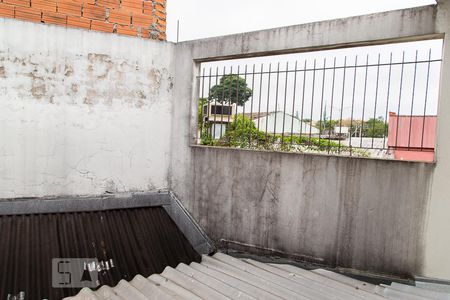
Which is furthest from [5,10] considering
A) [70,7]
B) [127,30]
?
[127,30]

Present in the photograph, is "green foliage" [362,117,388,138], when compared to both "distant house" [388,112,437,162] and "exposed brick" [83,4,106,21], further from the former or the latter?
"exposed brick" [83,4,106,21]

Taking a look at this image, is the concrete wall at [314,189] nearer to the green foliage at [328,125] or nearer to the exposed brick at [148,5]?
the green foliage at [328,125]

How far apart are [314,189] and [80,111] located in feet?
10.8

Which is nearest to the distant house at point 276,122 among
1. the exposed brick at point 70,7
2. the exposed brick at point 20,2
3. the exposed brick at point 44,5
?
the exposed brick at point 70,7

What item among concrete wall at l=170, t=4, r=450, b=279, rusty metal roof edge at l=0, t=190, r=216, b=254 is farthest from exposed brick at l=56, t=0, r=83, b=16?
rusty metal roof edge at l=0, t=190, r=216, b=254

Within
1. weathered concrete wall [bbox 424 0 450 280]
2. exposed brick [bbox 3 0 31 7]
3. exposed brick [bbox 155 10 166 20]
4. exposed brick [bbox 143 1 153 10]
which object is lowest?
weathered concrete wall [bbox 424 0 450 280]

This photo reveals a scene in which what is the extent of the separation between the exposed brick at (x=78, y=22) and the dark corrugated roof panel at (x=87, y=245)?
274 cm

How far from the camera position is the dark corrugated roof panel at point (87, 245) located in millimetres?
3396

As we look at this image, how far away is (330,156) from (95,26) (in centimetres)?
387

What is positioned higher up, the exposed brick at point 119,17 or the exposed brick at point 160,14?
the exposed brick at point 160,14

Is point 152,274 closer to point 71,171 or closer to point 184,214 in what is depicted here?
point 184,214

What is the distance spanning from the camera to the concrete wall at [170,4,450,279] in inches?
129

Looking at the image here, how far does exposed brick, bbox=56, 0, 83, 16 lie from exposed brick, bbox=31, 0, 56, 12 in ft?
0.21

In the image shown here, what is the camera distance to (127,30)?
491 centimetres
